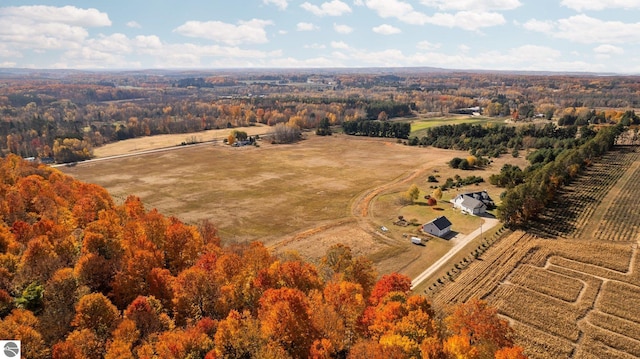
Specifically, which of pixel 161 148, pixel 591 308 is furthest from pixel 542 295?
pixel 161 148

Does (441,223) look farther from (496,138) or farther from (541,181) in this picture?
(496,138)

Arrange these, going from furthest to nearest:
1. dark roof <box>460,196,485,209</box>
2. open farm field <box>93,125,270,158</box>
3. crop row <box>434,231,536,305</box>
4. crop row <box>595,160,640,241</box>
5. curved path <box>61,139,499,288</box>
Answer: open farm field <box>93,125,270,158</box>, dark roof <box>460,196,485,209</box>, crop row <box>595,160,640,241</box>, curved path <box>61,139,499,288</box>, crop row <box>434,231,536,305</box>

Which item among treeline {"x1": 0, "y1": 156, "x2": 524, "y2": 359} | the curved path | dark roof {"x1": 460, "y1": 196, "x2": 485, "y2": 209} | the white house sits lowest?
the curved path

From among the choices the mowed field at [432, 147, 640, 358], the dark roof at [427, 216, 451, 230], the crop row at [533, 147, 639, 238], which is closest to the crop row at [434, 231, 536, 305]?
the mowed field at [432, 147, 640, 358]

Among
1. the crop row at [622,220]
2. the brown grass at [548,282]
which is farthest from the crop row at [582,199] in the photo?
the brown grass at [548,282]

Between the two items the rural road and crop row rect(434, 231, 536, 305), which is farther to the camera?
the rural road

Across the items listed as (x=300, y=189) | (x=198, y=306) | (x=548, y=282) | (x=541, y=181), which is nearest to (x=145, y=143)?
(x=300, y=189)

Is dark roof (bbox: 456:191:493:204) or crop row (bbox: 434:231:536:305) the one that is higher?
dark roof (bbox: 456:191:493:204)

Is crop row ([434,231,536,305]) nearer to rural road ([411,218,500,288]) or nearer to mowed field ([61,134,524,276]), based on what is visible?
rural road ([411,218,500,288])
